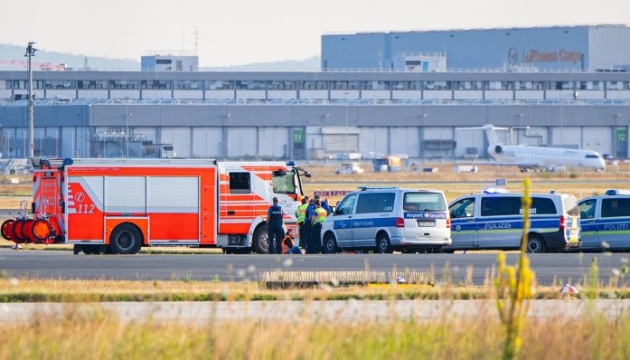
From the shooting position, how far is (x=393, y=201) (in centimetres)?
3325

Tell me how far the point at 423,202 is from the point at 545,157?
77.7 meters

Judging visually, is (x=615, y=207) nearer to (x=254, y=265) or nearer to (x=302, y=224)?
(x=302, y=224)

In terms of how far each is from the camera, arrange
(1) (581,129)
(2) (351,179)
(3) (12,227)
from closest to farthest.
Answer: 1. (3) (12,227)
2. (2) (351,179)
3. (1) (581,129)

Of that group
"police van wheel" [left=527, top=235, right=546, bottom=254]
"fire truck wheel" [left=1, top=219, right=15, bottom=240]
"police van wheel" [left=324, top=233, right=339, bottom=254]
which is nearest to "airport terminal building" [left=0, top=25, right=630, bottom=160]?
"police van wheel" [left=324, top=233, right=339, bottom=254]

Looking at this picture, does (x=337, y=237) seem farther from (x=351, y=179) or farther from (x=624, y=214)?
(x=351, y=179)

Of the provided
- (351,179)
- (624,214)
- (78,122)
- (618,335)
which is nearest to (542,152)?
(351,179)

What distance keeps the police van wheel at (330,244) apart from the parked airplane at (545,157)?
2924 inches

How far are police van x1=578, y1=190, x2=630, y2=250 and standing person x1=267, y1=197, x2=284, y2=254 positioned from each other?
26.9 feet

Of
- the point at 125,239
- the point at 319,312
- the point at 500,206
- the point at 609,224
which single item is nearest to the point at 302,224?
the point at 125,239

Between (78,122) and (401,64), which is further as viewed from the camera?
(401,64)

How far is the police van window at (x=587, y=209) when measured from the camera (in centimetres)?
3494

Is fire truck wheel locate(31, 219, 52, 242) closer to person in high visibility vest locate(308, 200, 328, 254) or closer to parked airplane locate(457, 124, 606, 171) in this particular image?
person in high visibility vest locate(308, 200, 328, 254)

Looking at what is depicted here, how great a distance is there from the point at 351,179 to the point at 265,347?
83521 millimetres

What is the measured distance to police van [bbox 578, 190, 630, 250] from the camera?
34.1 m
